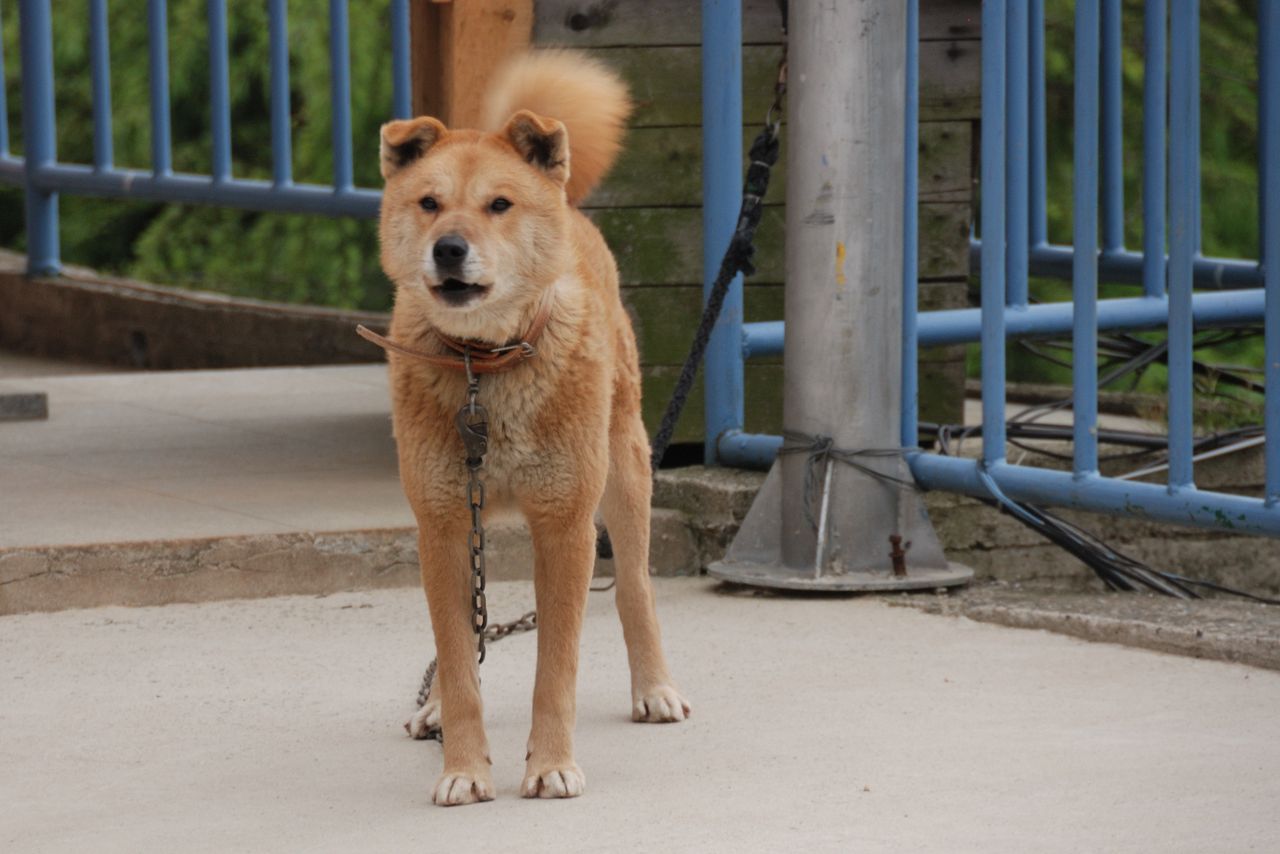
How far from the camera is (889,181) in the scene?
5.62 metres

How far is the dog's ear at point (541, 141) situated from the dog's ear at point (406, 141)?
0.47 ft

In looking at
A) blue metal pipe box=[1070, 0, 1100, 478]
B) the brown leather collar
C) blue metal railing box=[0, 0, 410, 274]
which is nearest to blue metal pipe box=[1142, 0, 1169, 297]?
blue metal pipe box=[1070, 0, 1100, 478]

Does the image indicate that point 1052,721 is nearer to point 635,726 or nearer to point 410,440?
point 635,726

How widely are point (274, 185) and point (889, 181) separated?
4618 mm

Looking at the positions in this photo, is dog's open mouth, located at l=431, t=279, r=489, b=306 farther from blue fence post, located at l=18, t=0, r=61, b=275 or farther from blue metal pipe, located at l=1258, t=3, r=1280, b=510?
blue fence post, located at l=18, t=0, r=61, b=275

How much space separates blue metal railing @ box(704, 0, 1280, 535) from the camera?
15.7 ft

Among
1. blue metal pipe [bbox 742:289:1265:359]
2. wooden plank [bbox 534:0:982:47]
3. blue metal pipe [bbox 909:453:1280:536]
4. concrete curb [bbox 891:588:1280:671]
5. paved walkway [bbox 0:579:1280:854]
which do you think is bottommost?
paved walkway [bbox 0:579:1280:854]

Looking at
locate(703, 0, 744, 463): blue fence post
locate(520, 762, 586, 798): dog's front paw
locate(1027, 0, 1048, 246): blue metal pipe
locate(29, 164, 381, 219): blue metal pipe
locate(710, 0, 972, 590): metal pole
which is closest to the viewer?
locate(520, 762, 586, 798): dog's front paw

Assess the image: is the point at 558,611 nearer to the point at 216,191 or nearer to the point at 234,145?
the point at 216,191

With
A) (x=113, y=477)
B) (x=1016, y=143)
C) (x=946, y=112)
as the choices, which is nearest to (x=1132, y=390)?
(x=946, y=112)

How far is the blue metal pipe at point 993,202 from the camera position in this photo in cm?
542

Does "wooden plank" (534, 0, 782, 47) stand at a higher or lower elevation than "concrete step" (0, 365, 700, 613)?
higher

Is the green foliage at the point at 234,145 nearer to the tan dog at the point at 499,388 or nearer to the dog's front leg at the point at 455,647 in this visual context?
the tan dog at the point at 499,388

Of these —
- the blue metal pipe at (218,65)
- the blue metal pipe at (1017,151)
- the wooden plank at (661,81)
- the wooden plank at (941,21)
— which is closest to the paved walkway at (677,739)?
the blue metal pipe at (1017,151)
